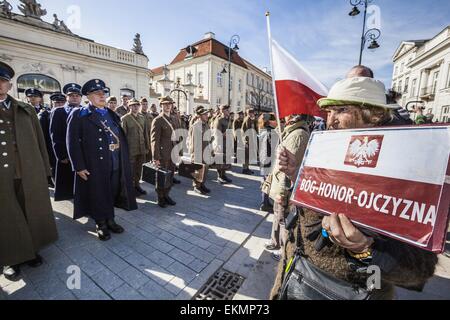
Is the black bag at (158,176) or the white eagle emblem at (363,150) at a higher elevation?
the white eagle emblem at (363,150)

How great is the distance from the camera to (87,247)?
3.04 meters

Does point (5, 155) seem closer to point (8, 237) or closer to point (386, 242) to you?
point (8, 237)

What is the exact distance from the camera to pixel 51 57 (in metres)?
12.6

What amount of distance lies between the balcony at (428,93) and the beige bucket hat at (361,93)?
112 ft

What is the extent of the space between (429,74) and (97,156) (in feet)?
127

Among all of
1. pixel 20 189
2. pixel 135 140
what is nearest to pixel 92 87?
pixel 20 189

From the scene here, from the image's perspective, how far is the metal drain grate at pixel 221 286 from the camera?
2.27 meters

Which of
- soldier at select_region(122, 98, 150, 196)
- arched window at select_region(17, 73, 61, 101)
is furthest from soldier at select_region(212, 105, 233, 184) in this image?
arched window at select_region(17, 73, 61, 101)

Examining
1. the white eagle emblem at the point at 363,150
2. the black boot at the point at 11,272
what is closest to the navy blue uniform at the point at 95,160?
the black boot at the point at 11,272

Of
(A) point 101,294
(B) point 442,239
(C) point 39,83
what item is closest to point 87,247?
(A) point 101,294

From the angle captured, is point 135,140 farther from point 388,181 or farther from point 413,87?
point 413,87

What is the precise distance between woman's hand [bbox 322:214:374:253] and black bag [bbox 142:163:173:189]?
3.72m

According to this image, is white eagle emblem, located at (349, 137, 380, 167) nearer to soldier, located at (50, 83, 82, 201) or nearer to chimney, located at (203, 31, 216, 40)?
soldier, located at (50, 83, 82, 201)

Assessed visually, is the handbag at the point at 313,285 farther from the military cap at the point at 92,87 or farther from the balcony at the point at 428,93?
the balcony at the point at 428,93
